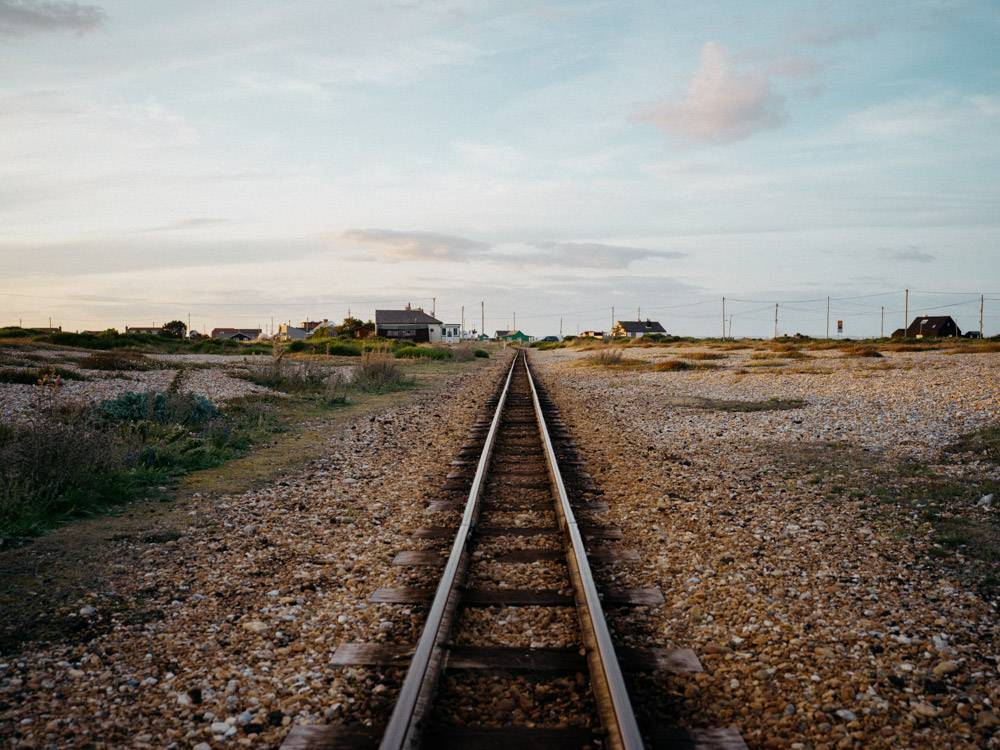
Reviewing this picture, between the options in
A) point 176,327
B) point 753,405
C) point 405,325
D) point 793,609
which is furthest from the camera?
point 405,325

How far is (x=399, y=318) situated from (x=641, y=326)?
2332 inches

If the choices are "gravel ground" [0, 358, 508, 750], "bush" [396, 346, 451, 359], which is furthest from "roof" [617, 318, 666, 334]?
"gravel ground" [0, 358, 508, 750]

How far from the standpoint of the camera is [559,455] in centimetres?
959

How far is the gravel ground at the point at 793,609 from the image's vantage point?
125 inches

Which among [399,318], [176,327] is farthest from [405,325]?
[176,327]

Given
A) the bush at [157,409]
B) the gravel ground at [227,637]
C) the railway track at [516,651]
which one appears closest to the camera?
the railway track at [516,651]

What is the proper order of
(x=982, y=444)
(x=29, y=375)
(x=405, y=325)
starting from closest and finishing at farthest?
1. (x=982, y=444)
2. (x=29, y=375)
3. (x=405, y=325)

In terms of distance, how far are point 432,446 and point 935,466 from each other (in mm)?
6945

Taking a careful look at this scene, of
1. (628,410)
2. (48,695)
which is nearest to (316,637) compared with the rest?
(48,695)

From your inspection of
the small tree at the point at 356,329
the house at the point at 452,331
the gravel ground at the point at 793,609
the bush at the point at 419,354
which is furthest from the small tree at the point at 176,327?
the gravel ground at the point at 793,609

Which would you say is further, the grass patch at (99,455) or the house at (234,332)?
the house at (234,332)

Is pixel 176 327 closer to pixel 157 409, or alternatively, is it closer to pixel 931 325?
pixel 157 409

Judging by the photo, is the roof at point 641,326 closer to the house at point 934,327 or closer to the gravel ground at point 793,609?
the house at point 934,327

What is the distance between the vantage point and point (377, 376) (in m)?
22.6
